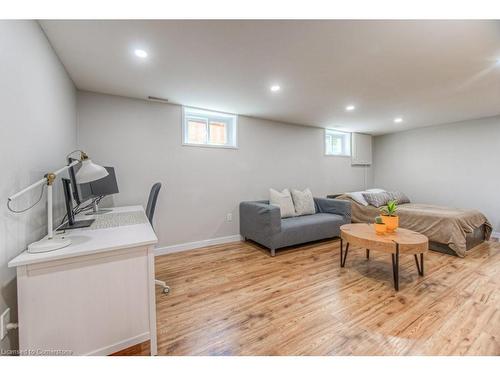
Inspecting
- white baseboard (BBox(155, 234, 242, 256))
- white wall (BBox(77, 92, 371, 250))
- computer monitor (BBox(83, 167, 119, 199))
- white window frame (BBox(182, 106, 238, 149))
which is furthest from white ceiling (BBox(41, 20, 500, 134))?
white baseboard (BBox(155, 234, 242, 256))

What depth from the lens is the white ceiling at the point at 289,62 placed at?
150cm

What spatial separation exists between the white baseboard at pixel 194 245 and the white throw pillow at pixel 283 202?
836 millimetres

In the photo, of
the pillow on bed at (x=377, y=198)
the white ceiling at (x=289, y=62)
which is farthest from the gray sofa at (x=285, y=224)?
the white ceiling at (x=289, y=62)

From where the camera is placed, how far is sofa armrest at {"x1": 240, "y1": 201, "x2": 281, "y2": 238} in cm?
283

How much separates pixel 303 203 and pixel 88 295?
3083 millimetres

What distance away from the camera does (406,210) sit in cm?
344

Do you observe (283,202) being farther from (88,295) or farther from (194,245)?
(88,295)

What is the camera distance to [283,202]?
135 inches

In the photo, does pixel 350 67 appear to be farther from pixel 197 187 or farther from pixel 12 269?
pixel 12 269

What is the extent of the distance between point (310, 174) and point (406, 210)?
174 centimetres

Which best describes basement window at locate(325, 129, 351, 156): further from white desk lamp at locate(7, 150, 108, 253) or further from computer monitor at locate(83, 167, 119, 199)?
white desk lamp at locate(7, 150, 108, 253)

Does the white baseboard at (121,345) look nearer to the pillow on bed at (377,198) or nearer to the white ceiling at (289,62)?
the white ceiling at (289,62)
